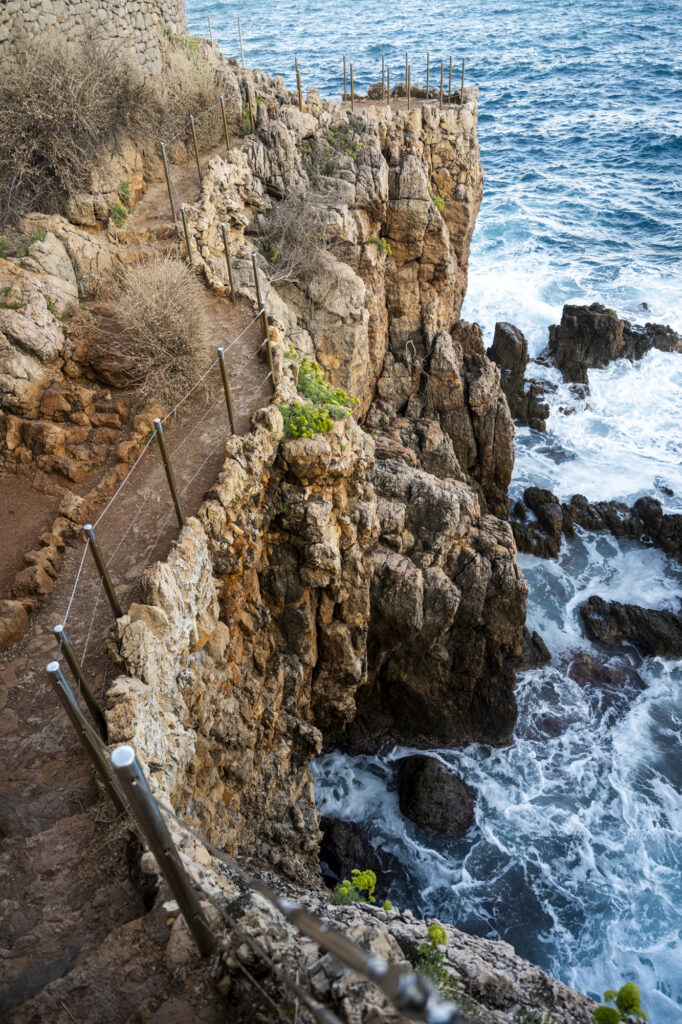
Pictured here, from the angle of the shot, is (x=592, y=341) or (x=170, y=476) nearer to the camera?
(x=170, y=476)

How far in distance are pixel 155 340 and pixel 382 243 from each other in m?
9.25

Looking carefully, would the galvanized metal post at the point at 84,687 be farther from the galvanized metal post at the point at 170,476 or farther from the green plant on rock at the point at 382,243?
the green plant on rock at the point at 382,243

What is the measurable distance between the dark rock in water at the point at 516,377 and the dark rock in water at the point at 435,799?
44.1 feet

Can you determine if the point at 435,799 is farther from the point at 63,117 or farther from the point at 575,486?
the point at 63,117

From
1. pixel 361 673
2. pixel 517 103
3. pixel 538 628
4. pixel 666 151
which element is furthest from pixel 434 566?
pixel 517 103

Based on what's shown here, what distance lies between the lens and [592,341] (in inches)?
960

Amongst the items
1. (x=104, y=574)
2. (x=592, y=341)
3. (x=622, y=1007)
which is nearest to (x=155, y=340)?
(x=104, y=574)

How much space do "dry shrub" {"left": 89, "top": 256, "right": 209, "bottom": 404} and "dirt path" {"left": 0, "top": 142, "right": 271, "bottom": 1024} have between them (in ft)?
4.61

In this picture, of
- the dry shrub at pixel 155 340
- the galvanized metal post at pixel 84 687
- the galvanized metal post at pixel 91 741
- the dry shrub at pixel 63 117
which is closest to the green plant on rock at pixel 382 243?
the dry shrub at pixel 63 117

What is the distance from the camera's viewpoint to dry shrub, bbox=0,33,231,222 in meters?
10.9

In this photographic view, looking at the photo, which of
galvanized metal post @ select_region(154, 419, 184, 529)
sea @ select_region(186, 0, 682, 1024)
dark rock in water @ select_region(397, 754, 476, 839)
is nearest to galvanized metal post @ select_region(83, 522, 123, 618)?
galvanized metal post @ select_region(154, 419, 184, 529)

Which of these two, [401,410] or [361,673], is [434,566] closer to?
[361,673]

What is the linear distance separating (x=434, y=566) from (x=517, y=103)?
42.1m

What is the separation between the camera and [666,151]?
35750mm
